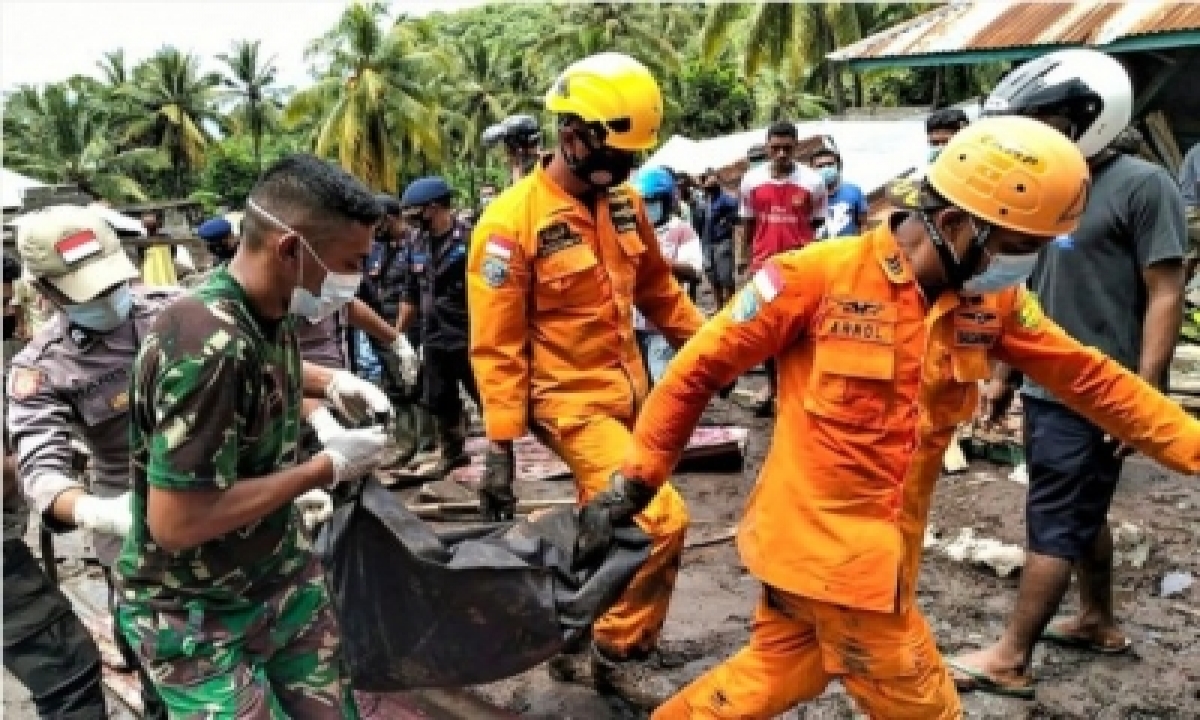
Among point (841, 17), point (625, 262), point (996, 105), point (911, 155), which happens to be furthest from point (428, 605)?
point (841, 17)

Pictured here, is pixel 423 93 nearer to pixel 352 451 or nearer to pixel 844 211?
pixel 844 211

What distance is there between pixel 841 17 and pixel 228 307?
96.1 feet

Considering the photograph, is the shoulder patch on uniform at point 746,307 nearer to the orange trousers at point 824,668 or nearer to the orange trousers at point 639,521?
the orange trousers at point 824,668

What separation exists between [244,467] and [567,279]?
149 cm

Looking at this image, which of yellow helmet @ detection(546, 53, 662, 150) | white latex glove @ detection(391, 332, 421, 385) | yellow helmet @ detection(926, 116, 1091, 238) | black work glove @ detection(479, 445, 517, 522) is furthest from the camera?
white latex glove @ detection(391, 332, 421, 385)

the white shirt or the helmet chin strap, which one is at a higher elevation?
the helmet chin strap

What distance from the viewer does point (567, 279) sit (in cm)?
352

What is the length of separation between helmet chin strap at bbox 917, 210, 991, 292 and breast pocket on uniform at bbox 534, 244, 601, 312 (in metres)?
1.36

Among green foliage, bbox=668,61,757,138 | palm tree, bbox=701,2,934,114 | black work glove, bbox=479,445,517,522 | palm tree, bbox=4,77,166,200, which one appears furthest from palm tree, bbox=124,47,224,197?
black work glove, bbox=479,445,517,522

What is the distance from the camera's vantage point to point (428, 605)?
282cm

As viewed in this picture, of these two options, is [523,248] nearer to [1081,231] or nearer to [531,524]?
[531,524]

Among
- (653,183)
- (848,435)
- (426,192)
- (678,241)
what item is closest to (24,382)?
(848,435)

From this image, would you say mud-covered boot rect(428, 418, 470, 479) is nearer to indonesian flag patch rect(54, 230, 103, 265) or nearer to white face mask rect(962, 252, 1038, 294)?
indonesian flag patch rect(54, 230, 103, 265)

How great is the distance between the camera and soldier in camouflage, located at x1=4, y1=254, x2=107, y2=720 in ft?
10.9
